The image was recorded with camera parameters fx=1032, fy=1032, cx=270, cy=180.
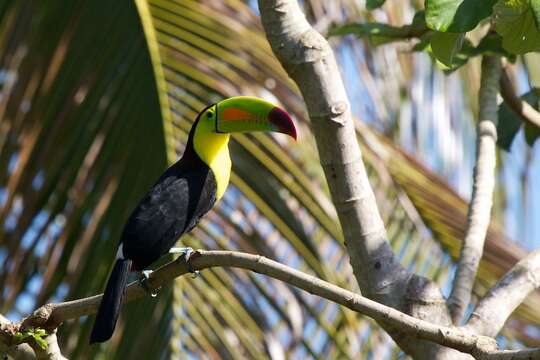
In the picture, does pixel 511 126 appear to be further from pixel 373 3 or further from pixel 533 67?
pixel 373 3

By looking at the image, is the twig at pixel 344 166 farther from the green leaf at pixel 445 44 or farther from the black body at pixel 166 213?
the black body at pixel 166 213

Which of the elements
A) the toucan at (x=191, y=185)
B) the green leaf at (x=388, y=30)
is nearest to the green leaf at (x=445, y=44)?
the green leaf at (x=388, y=30)

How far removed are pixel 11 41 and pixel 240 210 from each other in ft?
3.97

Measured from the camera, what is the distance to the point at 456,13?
2416mm

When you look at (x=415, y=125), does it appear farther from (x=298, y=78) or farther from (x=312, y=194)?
(x=298, y=78)

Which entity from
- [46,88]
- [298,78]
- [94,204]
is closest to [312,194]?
[94,204]

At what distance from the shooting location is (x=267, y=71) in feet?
14.8

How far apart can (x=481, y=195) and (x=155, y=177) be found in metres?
1.56

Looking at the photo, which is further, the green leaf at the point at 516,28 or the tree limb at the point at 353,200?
the tree limb at the point at 353,200

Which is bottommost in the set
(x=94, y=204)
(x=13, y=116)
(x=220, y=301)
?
(x=220, y=301)

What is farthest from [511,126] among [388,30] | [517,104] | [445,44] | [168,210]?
[168,210]

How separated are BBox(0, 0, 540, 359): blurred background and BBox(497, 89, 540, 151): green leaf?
0.28 metres

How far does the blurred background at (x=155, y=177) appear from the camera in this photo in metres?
4.09

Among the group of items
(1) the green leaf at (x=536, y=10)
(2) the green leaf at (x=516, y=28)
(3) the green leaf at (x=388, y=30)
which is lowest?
(3) the green leaf at (x=388, y=30)
